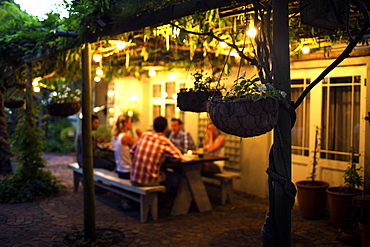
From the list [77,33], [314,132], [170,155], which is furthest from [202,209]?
[77,33]

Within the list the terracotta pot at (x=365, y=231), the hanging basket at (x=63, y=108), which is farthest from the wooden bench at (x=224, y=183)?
the terracotta pot at (x=365, y=231)

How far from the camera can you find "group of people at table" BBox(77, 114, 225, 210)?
6.39m

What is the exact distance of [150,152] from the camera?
6418 mm

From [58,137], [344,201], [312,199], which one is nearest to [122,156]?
[312,199]

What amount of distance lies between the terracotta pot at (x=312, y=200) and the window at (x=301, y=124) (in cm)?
110

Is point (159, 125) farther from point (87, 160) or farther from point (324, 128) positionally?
point (324, 128)

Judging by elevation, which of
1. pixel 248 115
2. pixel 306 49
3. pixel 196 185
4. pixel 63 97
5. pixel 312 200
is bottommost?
pixel 312 200

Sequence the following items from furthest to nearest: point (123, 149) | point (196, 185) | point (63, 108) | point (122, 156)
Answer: point (123, 149), point (122, 156), point (196, 185), point (63, 108)

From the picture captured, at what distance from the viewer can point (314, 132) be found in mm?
7133

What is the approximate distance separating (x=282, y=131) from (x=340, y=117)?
424 cm

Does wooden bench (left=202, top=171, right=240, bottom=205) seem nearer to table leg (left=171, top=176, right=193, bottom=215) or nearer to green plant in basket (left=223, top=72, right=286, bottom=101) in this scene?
table leg (left=171, top=176, right=193, bottom=215)

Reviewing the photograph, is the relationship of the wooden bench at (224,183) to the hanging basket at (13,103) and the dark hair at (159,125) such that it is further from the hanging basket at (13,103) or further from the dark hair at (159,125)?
the hanging basket at (13,103)

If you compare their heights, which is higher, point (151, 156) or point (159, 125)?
point (159, 125)

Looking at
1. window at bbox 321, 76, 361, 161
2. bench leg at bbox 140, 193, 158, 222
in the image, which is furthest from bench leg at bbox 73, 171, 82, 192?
window at bbox 321, 76, 361, 161
